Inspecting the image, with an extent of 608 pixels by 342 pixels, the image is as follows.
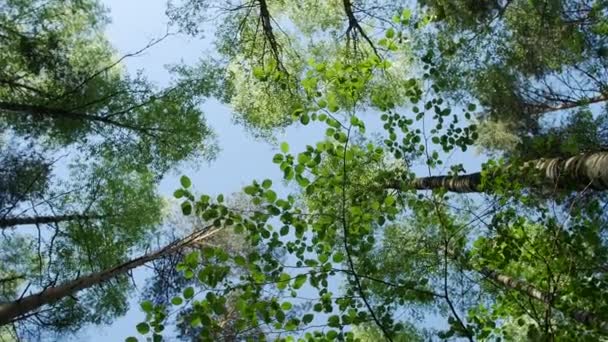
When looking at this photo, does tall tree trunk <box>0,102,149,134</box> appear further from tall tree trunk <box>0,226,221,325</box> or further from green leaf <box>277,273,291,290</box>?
green leaf <box>277,273,291,290</box>

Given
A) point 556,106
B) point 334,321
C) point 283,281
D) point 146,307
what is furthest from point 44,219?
point 556,106

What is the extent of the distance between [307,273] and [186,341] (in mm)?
7632

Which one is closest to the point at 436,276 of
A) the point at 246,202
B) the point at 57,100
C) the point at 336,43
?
the point at 246,202

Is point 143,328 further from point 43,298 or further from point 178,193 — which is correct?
point 43,298

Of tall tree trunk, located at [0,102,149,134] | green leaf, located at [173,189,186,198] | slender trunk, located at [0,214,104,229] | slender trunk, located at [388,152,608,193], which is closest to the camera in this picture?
green leaf, located at [173,189,186,198]

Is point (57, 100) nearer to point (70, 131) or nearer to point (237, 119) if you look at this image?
point (70, 131)

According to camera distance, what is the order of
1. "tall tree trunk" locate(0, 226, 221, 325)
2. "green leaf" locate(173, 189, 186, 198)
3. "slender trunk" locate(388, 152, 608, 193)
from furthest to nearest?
"tall tree trunk" locate(0, 226, 221, 325), "slender trunk" locate(388, 152, 608, 193), "green leaf" locate(173, 189, 186, 198)

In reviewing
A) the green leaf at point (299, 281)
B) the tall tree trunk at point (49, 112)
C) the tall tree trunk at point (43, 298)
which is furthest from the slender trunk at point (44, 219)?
the green leaf at point (299, 281)

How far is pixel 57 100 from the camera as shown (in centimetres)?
1004

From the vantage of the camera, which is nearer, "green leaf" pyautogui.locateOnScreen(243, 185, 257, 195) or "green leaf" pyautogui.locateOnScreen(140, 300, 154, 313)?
"green leaf" pyautogui.locateOnScreen(140, 300, 154, 313)

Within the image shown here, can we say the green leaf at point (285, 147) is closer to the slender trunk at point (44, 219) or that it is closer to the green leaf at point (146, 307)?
the green leaf at point (146, 307)

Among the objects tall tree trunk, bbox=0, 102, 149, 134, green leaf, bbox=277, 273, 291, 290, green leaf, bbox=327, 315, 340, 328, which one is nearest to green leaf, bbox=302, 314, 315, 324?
green leaf, bbox=327, 315, 340, 328

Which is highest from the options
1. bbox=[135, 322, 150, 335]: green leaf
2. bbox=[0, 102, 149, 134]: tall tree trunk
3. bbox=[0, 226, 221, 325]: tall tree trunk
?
bbox=[0, 102, 149, 134]: tall tree trunk

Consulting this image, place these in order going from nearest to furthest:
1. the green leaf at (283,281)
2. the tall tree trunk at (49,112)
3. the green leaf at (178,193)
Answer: the green leaf at (178,193)
the green leaf at (283,281)
the tall tree trunk at (49,112)
